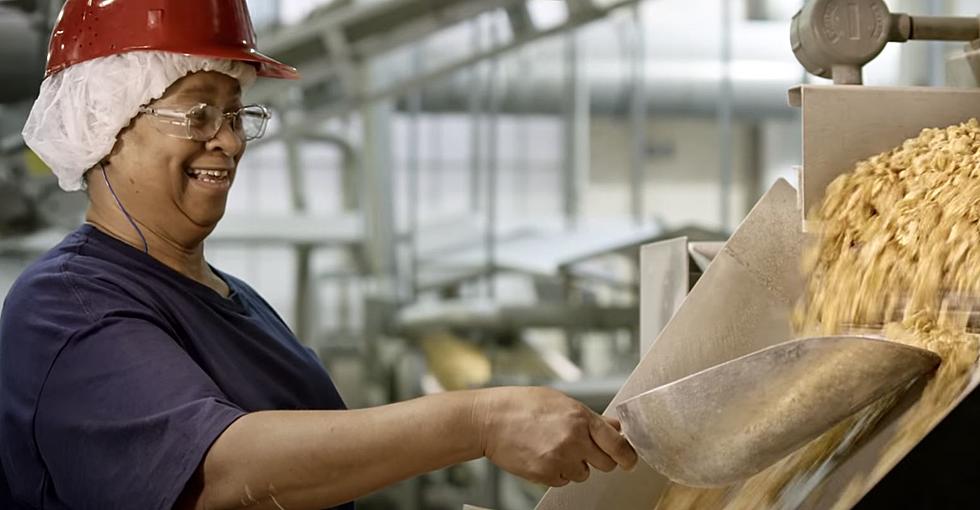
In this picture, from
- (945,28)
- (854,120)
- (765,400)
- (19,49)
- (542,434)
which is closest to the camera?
(765,400)

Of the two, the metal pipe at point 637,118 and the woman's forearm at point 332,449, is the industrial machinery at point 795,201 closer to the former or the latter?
the woman's forearm at point 332,449

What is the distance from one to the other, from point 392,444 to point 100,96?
0.48 m

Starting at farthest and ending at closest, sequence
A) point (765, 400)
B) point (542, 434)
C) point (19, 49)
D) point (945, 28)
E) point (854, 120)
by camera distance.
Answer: point (19, 49), point (945, 28), point (854, 120), point (542, 434), point (765, 400)

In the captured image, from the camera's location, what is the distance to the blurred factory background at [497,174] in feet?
10.9

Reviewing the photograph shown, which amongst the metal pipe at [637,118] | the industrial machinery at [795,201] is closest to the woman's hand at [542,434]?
the industrial machinery at [795,201]

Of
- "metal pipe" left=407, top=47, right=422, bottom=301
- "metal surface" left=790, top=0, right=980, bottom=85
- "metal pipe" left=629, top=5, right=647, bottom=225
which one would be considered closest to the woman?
"metal surface" left=790, top=0, right=980, bottom=85

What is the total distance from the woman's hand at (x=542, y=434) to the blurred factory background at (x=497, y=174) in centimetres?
232

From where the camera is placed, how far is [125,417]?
3.16 feet

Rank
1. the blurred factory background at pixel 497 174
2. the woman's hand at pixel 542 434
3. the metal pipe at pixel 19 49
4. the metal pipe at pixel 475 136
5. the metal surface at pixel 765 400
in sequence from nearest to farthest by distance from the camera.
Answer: the metal surface at pixel 765 400
the woman's hand at pixel 542 434
the metal pipe at pixel 19 49
the blurred factory background at pixel 497 174
the metal pipe at pixel 475 136

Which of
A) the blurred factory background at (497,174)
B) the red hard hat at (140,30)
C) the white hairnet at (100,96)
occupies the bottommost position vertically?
the blurred factory background at (497,174)

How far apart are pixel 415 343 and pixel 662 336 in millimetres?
2304

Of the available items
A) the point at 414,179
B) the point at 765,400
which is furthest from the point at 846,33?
the point at 414,179

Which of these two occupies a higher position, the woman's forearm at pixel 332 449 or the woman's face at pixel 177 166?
the woman's face at pixel 177 166

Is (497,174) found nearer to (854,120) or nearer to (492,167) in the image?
(492,167)
